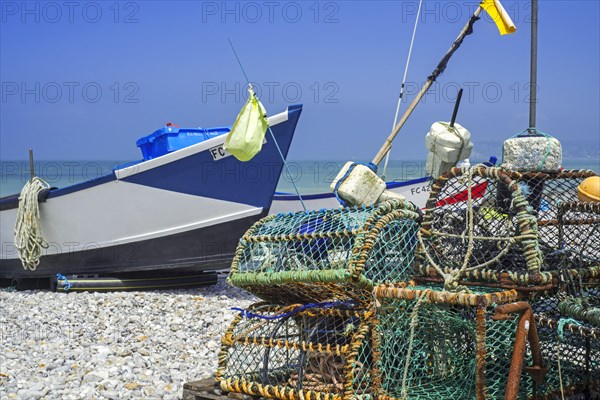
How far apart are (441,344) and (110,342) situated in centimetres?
379

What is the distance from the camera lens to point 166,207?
34.8ft

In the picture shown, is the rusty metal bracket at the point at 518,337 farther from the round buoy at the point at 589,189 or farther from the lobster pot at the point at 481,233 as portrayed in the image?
the round buoy at the point at 589,189

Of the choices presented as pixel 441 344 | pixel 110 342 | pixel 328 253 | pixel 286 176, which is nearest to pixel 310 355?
pixel 328 253

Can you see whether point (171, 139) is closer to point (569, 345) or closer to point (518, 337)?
point (569, 345)

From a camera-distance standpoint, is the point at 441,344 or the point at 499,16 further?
the point at 499,16

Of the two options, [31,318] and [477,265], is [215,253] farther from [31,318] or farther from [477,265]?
[477,265]

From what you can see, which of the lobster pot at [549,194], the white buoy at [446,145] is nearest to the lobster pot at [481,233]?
the lobster pot at [549,194]

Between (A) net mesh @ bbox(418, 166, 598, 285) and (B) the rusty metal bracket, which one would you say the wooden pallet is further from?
(B) the rusty metal bracket

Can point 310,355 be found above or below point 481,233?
below

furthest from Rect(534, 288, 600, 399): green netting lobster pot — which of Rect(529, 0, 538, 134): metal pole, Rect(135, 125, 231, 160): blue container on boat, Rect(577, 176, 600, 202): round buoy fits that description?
Rect(135, 125, 231, 160): blue container on boat

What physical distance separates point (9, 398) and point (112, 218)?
5628 millimetres

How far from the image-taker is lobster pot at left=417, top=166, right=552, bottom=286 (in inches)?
151

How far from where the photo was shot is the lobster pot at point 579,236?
409 centimetres

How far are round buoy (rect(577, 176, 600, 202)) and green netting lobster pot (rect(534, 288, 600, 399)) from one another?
47 centimetres
